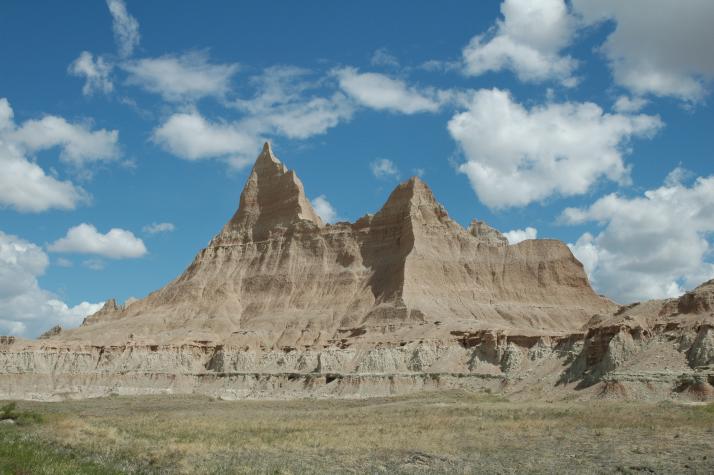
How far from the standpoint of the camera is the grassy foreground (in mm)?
27625

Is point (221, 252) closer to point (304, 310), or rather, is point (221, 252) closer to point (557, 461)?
point (304, 310)

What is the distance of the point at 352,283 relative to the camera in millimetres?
116750

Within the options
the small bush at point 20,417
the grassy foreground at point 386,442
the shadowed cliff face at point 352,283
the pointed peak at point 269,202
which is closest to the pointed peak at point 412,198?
the shadowed cliff face at point 352,283

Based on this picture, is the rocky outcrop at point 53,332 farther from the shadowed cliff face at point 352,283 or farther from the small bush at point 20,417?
the small bush at point 20,417

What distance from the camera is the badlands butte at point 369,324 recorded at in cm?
6097

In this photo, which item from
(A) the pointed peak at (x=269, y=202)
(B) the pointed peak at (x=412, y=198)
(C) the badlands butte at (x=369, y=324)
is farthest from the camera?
(A) the pointed peak at (x=269, y=202)

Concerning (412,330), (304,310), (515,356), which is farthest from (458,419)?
(304,310)

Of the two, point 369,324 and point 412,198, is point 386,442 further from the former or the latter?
point 412,198

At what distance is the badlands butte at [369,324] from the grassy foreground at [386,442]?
12316 mm

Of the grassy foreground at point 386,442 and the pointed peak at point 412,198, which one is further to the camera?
the pointed peak at point 412,198

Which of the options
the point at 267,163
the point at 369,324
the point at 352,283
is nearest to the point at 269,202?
the point at 267,163

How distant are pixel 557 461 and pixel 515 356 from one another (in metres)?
48.7

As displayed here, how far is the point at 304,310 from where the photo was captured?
11469 cm

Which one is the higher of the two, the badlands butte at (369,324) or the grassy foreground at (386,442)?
the badlands butte at (369,324)
